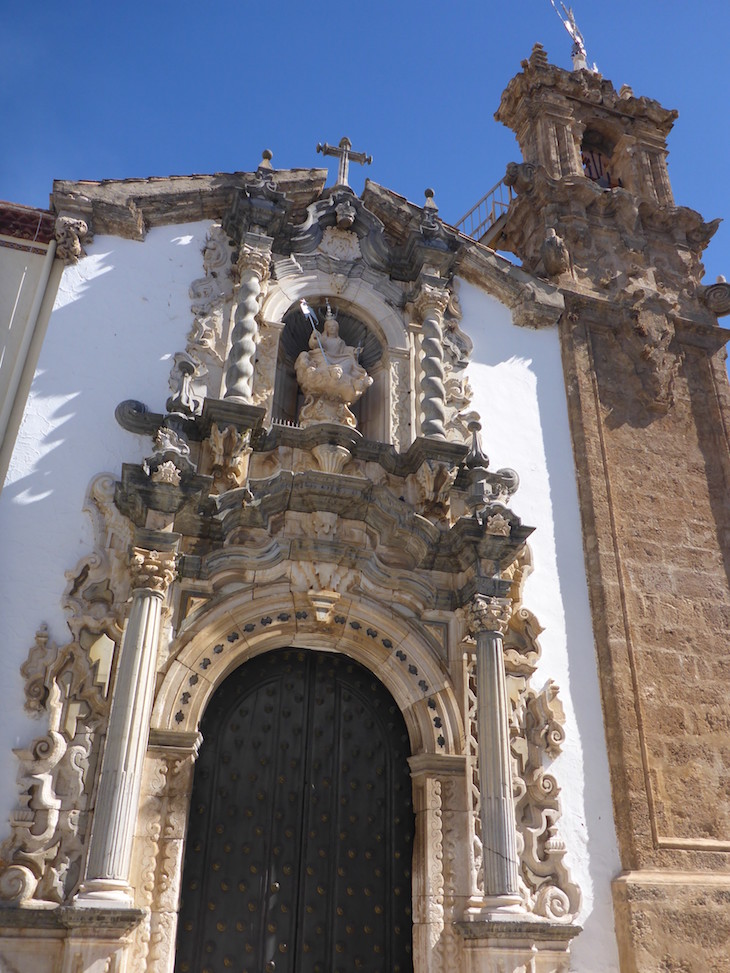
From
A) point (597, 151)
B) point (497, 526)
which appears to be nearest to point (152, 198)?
point (497, 526)

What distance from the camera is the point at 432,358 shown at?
8398mm

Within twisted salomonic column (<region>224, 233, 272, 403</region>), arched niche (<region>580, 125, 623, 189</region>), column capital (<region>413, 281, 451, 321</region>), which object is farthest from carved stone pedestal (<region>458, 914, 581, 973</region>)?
arched niche (<region>580, 125, 623, 189</region>)

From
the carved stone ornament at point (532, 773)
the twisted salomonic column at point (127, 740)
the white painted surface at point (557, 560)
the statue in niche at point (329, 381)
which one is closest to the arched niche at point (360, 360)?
the statue in niche at point (329, 381)

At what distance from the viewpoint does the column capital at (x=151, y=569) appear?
6.25 meters

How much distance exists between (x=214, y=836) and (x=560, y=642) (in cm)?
320

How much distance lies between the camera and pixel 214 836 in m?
6.32

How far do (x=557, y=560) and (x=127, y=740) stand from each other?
4.07m

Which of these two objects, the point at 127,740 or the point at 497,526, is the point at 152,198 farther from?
the point at 127,740

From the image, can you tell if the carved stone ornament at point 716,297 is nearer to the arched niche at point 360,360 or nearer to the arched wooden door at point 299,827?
the arched niche at point 360,360

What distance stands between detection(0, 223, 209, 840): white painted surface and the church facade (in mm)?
25

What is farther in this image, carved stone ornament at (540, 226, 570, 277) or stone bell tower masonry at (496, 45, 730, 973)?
carved stone ornament at (540, 226, 570, 277)

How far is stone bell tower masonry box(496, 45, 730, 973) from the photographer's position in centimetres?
698

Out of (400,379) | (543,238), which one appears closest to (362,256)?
(400,379)

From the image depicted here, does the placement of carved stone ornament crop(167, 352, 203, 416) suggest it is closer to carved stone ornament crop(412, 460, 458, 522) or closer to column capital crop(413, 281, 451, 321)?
carved stone ornament crop(412, 460, 458, 522)
